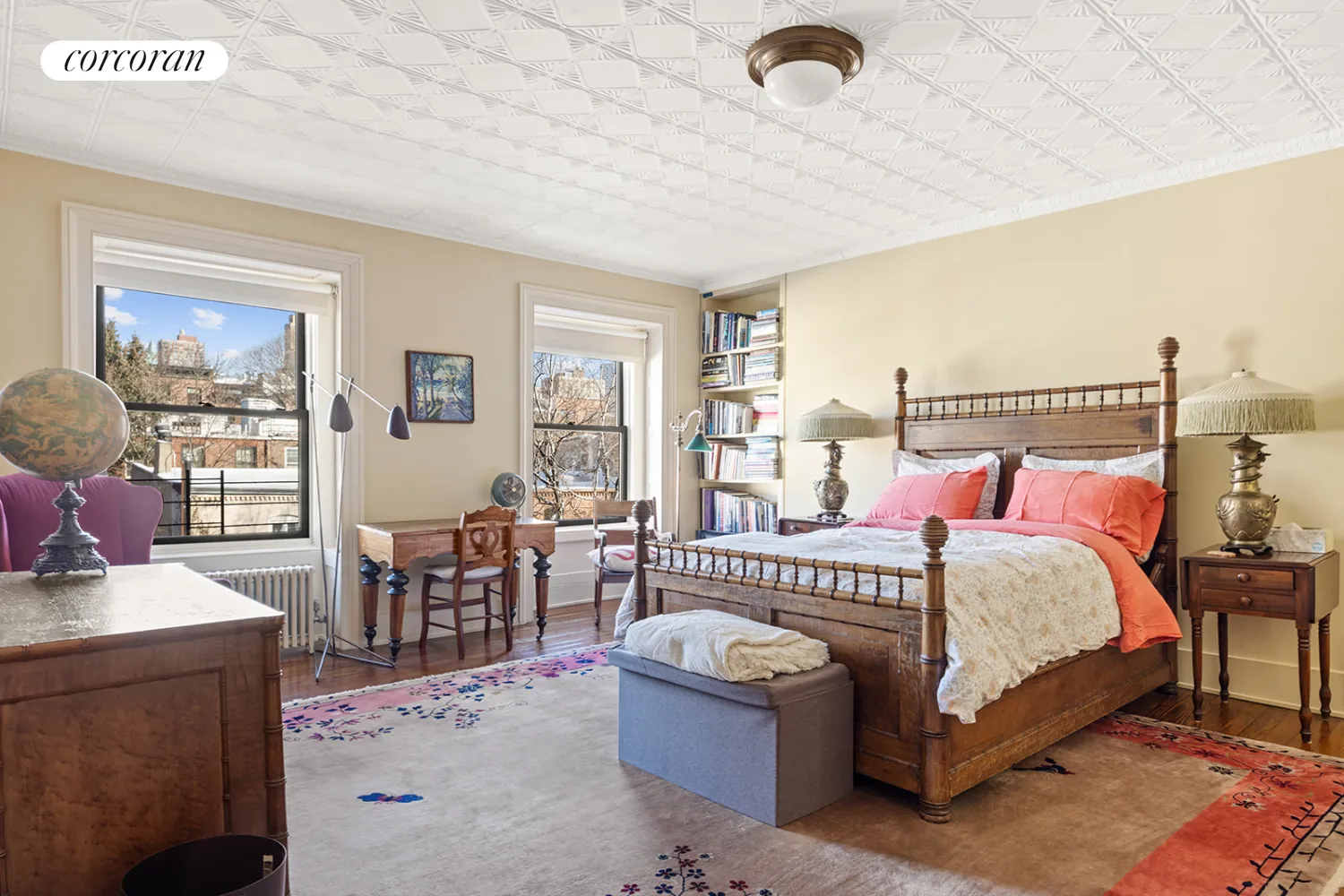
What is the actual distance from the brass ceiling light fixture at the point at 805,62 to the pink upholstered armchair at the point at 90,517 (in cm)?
314

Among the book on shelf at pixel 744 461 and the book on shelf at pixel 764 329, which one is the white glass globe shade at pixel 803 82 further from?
the book on shelf at pixel 744 461

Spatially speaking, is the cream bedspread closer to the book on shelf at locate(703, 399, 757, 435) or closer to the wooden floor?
the wooden floor

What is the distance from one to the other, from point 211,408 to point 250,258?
37.0 inches

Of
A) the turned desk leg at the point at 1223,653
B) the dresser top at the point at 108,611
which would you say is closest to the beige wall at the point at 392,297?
the dresser top at the point at 108,611

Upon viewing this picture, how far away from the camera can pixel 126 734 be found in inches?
59.6


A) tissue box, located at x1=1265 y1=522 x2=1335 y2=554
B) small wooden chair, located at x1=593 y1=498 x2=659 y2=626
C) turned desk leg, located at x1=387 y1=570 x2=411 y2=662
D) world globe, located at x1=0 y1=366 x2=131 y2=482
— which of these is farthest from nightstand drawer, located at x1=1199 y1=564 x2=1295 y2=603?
world globe, located at x1=0 y1=366 x2=131 y2=482

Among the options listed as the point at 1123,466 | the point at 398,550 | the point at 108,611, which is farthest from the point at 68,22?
the point at 1123,466

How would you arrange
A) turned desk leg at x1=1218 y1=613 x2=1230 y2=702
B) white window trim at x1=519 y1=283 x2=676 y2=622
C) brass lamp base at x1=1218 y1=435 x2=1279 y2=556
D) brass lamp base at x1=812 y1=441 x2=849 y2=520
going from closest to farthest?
brass lamp base at x1=1218 y1=435 x2=1279 y2=556 → turned desk leg at x1=1218 y1=613 x2=1230 y2=702 → brass lamp base at x1=812 y1=441 x2=849 y2=520 → white window trim at x1=519 y1=283 x2=676 y2=622

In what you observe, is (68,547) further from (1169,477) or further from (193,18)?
(1169,477)

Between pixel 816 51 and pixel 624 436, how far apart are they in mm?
4251

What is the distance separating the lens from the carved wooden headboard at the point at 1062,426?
12.9ft

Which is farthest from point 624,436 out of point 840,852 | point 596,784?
point 840,852

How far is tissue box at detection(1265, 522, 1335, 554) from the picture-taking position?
3.56m

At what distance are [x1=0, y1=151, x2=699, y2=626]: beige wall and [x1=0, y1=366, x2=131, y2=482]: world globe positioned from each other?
2.39 meters
